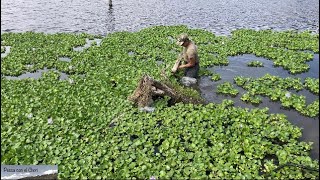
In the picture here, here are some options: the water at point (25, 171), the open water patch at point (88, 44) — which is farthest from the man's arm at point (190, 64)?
the open water patch at point (88, 44)

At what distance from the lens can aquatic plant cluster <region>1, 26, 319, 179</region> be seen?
26.8ft

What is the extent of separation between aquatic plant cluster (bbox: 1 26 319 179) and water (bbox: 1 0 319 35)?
1134 centimetres

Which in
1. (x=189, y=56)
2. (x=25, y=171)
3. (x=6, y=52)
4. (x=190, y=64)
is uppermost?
(x=189, y=56)

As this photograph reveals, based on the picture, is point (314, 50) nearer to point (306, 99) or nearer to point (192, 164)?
point (306, 99)

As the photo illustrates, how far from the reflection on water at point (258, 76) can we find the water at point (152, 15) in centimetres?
796

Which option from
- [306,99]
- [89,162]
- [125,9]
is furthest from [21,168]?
[125,9]

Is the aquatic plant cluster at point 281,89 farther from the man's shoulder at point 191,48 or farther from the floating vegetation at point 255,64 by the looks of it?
the man's shoulder at point 191,48

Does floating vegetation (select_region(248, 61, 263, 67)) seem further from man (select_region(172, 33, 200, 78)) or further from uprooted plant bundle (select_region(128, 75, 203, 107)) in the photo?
uprooted plant bundle (select_region(128, 75, 203, 107))

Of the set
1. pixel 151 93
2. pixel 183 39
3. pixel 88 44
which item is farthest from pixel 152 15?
pixel 151 93

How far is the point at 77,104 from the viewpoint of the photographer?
447 inches

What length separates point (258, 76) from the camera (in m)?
15.1

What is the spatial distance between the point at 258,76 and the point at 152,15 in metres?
18.2

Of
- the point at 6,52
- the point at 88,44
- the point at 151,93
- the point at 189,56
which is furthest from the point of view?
the point at 88,44

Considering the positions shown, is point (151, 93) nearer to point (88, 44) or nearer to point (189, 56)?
point (189, 56)
